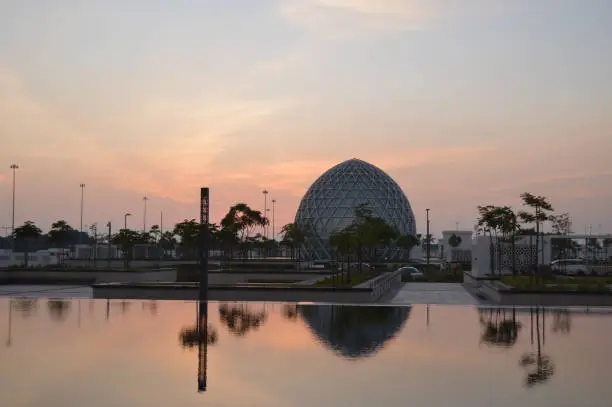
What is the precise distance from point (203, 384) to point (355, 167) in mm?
98870

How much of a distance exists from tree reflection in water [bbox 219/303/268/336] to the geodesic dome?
7624 cm

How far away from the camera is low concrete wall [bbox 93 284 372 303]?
2966cm

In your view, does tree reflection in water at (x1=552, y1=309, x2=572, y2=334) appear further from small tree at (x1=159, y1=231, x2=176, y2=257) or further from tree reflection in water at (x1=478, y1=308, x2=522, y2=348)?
small tree at (x1=159, y1=231, x2=176, y2=257)

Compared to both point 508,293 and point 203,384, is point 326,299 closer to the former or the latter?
point 508,293

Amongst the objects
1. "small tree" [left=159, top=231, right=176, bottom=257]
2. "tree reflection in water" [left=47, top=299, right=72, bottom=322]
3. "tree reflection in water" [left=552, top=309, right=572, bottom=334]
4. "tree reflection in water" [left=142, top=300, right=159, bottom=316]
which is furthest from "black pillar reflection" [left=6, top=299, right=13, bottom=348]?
"small tree" [left=159, top=231, right=176, bottom=257]

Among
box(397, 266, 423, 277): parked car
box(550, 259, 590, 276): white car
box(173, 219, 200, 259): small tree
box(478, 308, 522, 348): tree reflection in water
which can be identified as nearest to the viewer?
box(478, 308, 522, 348): tree reflection in water

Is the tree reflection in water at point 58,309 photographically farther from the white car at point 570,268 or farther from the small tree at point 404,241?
the small tree at point 404,241

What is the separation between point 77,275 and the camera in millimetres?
46562

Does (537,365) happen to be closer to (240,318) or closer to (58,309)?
(240,318)

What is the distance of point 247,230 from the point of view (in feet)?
297

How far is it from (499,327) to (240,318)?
7734mm

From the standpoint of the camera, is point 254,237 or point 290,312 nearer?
point 290,312

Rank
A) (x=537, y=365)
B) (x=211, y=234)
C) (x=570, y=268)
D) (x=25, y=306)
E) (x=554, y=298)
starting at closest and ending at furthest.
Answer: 1. (x=537, y=365)
2. (x=25, y=306)
3. (x=554, y=298)
4. (x=570, y=268)
5. (x=211, y=234)

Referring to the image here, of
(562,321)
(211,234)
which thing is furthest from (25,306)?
(211,234)
